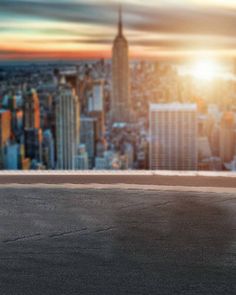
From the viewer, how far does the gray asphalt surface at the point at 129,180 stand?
10.0 feet

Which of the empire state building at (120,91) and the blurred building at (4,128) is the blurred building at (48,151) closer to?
the blurred building at (4,128)

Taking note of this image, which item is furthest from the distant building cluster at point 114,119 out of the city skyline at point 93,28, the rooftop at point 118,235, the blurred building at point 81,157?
the rooftop at point 118,235

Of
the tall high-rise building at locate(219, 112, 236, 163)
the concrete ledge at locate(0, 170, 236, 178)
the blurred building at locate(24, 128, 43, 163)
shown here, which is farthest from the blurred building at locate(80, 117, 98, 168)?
the concrete ledge at locate(0, 170, 236, 178)

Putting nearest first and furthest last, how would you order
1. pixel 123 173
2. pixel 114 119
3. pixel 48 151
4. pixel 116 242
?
pixel 116 242
pixel 123 173
pixel 48 151
pixel 114 119

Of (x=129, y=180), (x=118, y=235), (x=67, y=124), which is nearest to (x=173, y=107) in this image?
(x=67, y=124)

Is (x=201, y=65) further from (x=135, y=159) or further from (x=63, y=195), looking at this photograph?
(x=63, y=195)

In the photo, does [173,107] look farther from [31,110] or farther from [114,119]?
[31,110]

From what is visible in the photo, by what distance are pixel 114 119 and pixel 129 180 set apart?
28654 millimetres

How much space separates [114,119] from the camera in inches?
1251

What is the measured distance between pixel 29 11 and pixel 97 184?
13573 mm

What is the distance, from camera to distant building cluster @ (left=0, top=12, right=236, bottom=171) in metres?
24.4

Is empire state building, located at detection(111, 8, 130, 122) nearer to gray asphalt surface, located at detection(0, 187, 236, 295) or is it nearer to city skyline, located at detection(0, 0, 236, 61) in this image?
city skyline, located at detection(0, 0, 236, 61)

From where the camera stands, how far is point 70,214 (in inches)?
92.7

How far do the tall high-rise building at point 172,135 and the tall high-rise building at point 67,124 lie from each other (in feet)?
10.9
